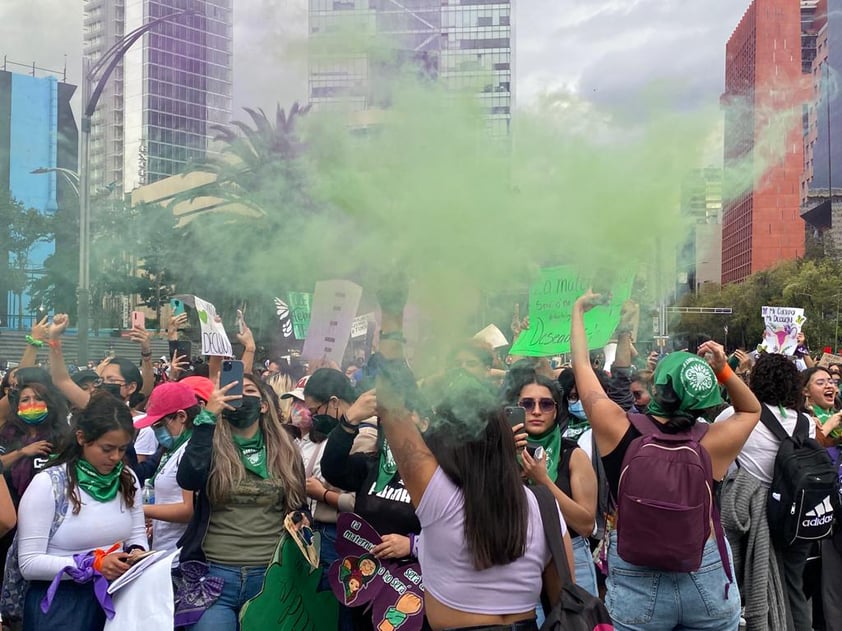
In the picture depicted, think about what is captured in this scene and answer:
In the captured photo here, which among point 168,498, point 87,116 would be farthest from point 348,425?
point 87,116

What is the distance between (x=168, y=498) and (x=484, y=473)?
2285mm

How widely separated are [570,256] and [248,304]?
2.09 metres

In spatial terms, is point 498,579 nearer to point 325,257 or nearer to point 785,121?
point 325,257

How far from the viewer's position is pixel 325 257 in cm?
361

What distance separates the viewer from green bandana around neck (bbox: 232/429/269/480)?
13.6ft

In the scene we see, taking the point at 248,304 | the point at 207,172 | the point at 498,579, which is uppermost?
the point at 207,172

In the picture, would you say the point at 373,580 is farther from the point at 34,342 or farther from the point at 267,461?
the point at 34,342

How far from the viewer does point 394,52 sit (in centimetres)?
362

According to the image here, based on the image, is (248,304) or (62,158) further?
(62,158)

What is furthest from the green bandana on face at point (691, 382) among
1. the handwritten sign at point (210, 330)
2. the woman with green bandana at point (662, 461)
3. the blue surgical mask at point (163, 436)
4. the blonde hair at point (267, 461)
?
the blue surgical mask at point (163, 436)

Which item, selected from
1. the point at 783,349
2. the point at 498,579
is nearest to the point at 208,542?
the point at 498,579

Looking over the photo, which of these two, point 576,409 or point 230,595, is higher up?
point 576,409

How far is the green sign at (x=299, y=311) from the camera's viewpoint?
16.9ft

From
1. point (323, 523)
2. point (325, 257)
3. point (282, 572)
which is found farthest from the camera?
point (323, 523)
